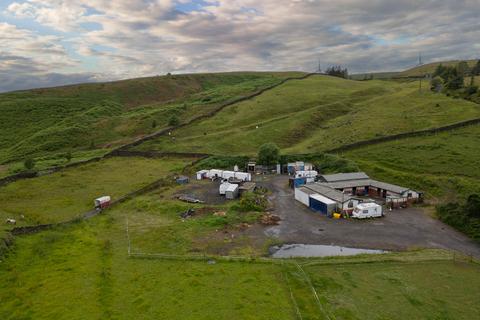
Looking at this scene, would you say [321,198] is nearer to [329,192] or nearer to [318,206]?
[318,206]

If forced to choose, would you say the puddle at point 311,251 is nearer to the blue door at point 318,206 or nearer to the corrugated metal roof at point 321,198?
the blue door at point 318,206

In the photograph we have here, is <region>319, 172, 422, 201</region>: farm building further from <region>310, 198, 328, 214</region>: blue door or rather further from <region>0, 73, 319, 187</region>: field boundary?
<region>0, 73, 319, 187</region>: field boundary

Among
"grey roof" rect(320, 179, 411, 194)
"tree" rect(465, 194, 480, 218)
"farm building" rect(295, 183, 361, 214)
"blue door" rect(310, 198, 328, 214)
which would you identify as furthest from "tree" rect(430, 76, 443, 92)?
"blue door" rect(310, 198, 328, 214)

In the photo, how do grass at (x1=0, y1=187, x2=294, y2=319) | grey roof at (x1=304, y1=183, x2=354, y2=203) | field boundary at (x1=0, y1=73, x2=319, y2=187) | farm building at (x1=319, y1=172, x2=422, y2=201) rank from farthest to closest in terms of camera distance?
1. field boundary at (x1=0, y1=73, x2=319, y2=187)
2. farm building at (x1=319, y1=172, x2=422, y2=201)
3. grey roof at (x1=304, y1=183, x2=354, y2=203)
4. grass at (x1=0, y1=187, x2=294, y2=319)

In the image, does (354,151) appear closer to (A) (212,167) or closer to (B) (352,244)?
(A) (212,167)

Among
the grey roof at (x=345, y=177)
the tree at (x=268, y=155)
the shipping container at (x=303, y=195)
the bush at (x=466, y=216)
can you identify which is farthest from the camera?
the tree at (x=268, y=155)

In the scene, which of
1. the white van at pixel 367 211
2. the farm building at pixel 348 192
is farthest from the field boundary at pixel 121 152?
the white van at pixel 367 211
